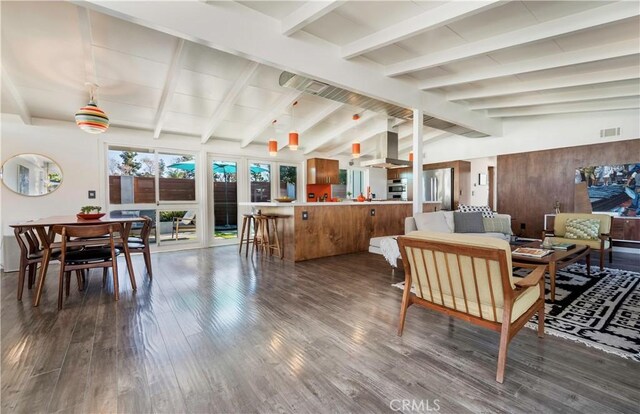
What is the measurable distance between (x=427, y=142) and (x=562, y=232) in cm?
478

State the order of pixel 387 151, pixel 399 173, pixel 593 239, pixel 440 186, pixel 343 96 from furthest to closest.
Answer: pixel 399 173, pixel 440 186, pixel 387 151, pixel 343 96, pixel 593 239

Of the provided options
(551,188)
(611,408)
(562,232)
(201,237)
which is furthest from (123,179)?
(551,188)

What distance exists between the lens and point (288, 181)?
7.76 m

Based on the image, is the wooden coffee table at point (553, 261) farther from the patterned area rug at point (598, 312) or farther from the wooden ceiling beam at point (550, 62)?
the wooden ceiling beam at point (550, 62)

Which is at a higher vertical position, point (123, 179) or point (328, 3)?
point (328, 3)

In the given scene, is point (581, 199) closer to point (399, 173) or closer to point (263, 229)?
point (399, 173)

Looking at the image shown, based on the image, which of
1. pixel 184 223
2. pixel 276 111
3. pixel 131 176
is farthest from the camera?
pixel 184 223

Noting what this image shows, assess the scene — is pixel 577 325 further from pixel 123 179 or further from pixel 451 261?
pixel 123 179

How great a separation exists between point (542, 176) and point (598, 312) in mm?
4956

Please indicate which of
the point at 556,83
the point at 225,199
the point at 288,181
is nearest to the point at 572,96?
the point at 556,83

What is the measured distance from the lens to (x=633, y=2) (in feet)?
8.46

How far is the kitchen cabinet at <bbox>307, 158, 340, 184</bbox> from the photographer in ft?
25.1

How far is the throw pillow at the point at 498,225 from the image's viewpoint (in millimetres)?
5094

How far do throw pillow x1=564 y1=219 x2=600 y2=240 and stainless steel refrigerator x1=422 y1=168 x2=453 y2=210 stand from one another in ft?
12.2
